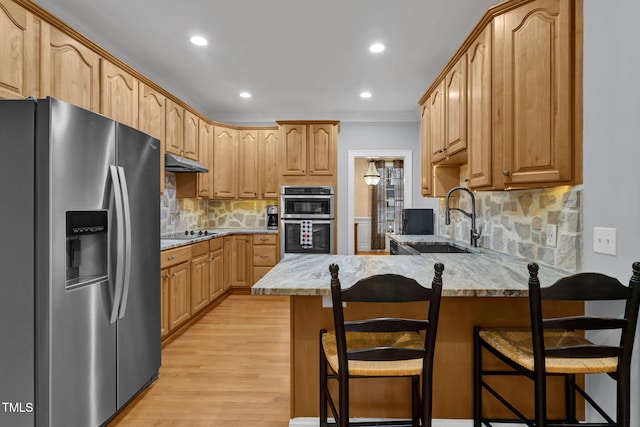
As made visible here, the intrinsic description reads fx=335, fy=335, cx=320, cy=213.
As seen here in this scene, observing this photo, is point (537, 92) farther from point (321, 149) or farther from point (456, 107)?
point (321, 149)

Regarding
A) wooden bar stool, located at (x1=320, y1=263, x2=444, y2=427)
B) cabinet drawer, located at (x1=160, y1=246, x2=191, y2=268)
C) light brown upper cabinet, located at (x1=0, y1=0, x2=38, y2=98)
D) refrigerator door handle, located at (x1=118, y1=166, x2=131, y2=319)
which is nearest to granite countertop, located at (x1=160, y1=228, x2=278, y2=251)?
cabinet drawer, located at (x1=160, y1=246, x2=191, y2=268)

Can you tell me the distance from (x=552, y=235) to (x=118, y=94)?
3.31m

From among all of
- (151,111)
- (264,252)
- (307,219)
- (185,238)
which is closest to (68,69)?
(151,111)

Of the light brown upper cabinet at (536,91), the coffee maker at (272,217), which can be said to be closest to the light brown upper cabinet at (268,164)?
the coffee maker at (272,217)

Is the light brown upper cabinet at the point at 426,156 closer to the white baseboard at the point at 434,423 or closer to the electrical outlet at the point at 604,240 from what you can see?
the electrical outlet at the point at 604,240

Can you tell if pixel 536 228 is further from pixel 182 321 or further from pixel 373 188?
pixel 373 188

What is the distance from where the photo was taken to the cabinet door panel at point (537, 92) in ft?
5.71

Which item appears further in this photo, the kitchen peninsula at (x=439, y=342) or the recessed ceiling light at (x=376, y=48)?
the recessed ceiling light at (x=376, y=48)

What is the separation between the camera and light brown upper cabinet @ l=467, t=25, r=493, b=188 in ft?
6.84

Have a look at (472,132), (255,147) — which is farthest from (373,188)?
(472,132)

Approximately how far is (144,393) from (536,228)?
2.86m

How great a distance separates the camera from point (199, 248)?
378 centimetres

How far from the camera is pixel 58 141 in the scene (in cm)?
160

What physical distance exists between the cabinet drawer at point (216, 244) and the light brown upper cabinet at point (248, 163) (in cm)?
89
